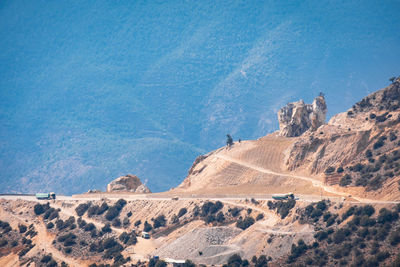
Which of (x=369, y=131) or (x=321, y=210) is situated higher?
(x=369, y=131)

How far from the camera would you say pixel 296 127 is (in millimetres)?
130375

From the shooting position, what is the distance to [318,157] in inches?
4434

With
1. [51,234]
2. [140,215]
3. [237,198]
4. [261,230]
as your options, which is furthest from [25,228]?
[261,230]

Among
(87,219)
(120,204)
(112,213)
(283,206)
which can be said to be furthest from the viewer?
(120,204)

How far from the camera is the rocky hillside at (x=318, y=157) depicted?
100 metres

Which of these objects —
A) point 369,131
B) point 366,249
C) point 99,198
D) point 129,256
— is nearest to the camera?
point 366,249

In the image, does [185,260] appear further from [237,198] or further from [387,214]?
[387,214]

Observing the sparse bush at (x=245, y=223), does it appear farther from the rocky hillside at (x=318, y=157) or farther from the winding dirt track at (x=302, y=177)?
the winding dirt track at (x=302, y=177)

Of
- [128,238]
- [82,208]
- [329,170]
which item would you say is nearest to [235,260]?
[128,238]

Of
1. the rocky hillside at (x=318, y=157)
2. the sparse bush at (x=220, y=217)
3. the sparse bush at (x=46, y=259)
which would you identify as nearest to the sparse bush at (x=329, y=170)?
the rocky hillside at (x=318, y=157)

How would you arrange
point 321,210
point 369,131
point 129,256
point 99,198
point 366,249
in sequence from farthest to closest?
point 99,198 < point 369,131 < point 129,256 < point 321,210 < point 366,249

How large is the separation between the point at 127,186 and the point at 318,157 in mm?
36970

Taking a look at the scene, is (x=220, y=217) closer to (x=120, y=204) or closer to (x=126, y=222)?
(x=126, y=222)

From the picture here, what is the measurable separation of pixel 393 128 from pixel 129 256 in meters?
40.3
